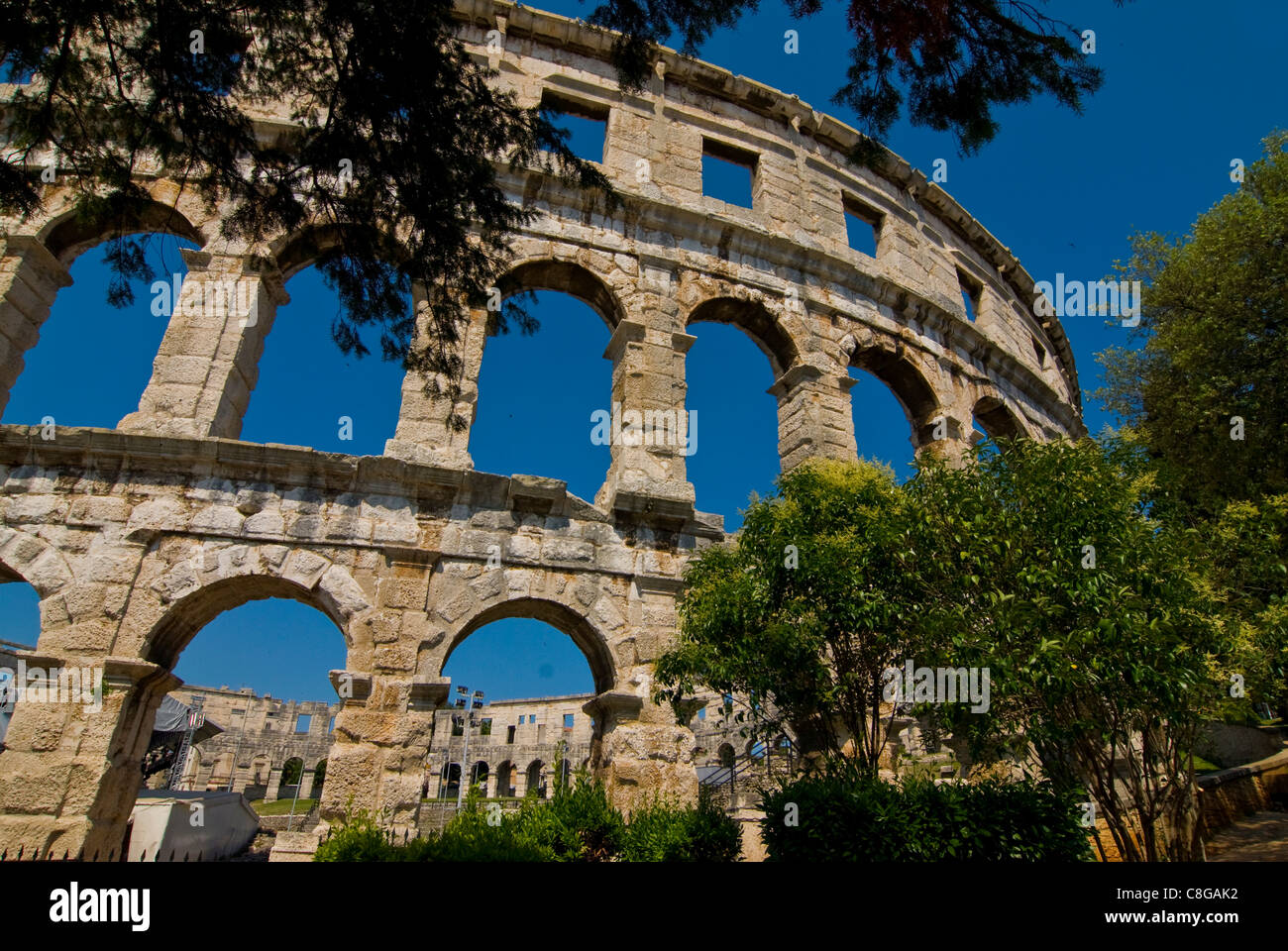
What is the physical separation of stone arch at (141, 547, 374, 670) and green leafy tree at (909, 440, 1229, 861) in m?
5.41

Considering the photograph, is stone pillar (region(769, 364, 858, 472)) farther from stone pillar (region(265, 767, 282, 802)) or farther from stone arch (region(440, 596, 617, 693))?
stone pillar (region(265, 767, 282, 802))

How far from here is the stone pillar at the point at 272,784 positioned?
27.3 meters

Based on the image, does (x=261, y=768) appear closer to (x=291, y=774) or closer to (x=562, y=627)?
(x=291, y=774)

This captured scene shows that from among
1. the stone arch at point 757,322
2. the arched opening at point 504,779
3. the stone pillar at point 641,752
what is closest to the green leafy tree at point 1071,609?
the stone pillar at point 641,752

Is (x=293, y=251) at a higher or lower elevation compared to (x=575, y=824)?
→ higher

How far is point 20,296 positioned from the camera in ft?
27.1

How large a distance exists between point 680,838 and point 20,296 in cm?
944

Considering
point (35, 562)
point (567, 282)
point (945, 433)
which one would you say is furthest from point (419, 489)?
point (945, 433)

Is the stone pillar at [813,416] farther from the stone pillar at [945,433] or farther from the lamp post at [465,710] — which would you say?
the lamp post at [465,710]

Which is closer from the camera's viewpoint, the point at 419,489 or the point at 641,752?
the point at 641,752

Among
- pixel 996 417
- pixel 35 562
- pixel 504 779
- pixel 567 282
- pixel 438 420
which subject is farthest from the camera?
pixel 504 779

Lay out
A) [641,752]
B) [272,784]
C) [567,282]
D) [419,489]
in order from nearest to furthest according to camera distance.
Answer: [641,752]
[419,489]
[567,282]
[272,784]

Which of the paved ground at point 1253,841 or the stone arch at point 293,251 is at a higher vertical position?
the stone arch at point 293,251

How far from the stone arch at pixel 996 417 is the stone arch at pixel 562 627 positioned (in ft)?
26.6
